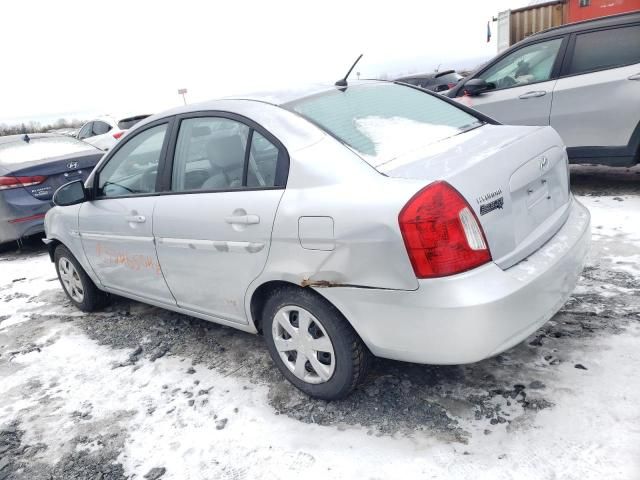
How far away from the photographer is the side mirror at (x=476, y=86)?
5.68 meters

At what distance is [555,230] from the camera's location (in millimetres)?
2471

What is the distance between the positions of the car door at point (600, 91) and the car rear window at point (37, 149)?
5.91 meters

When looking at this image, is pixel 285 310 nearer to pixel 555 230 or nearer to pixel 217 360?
pixel 217 360

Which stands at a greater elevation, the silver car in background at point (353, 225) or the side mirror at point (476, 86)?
the side mirror at point (476, 86)

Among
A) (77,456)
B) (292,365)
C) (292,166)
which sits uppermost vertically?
(292,166)

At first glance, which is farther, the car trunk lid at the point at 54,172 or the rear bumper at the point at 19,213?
the car trunk lid at the point at 54,172

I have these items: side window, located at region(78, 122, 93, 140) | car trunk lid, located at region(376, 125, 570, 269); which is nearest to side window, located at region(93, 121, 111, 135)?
side window, located at region(78, 122, 93, 140)

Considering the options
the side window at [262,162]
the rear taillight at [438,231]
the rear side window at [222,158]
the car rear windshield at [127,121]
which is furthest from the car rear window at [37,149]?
the rear taillight at [438,231]

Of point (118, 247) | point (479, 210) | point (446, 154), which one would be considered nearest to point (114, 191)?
point (118, 247)

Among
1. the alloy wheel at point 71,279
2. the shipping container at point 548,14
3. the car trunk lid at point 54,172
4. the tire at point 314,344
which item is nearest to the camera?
the tire at point 314,344

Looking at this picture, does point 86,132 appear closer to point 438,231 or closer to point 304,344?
point 304,344

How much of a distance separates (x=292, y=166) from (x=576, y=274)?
1.50 m

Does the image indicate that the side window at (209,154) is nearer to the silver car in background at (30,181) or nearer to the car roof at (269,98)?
the car roof at (269,98)

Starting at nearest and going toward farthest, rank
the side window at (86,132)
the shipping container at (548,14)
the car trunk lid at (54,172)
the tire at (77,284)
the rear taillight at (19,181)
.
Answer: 1. the tire at (77,284)
2. the rear taillight at (19,181)
3. the car trunk lid at (54,172)
4. the shipping container at (548,14)
5. the side window at (86,132)
